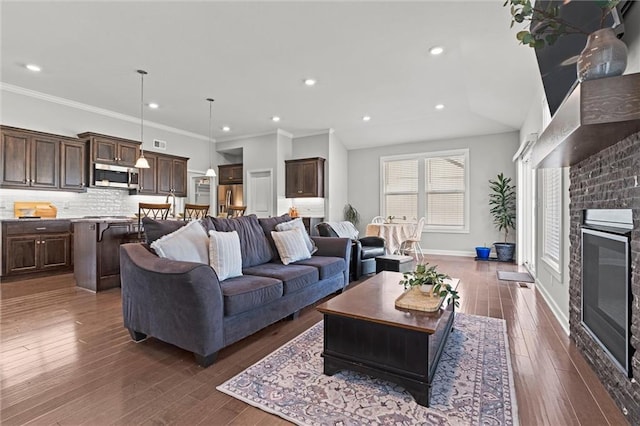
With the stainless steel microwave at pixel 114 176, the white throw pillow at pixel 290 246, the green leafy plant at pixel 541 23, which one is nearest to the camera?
the green leafy plant at pixel 541 23

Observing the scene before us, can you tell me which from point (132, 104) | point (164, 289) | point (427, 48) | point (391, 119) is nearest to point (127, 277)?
point (164, 289)

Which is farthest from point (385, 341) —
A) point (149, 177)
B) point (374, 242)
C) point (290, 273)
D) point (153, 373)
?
point (149, 177)

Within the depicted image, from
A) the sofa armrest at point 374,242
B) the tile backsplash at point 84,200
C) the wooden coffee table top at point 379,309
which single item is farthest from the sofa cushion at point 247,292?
the tile backsplash at point 84,200

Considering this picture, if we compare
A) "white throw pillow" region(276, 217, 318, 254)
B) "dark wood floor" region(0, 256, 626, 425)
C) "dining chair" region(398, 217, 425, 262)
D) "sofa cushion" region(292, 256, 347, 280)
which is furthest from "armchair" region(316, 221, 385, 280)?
"dark wood floor" region(0, 256, 626, 425)

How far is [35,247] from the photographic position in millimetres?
4781

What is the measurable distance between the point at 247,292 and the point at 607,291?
2.41m

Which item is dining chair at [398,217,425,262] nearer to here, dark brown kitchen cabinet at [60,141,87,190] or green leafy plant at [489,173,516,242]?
green leafy plant at [489,173,516,242]

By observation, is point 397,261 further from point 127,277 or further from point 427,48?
point 127,277

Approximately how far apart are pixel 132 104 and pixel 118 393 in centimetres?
558

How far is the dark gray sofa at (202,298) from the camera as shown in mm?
2025

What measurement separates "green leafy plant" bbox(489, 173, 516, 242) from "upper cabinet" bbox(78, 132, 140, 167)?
24.9 feet

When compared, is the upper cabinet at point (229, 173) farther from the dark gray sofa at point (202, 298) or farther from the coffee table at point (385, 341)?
the coffee table at point (385, 341)

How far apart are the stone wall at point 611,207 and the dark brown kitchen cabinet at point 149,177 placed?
7121mm

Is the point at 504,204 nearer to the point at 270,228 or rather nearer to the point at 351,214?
the point at 351,214
